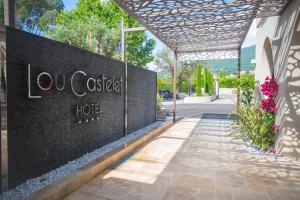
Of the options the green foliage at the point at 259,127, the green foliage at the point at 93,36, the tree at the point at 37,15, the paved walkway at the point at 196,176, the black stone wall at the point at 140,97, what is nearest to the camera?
the paved walkway at the point at 196,176

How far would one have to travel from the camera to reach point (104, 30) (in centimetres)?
1706

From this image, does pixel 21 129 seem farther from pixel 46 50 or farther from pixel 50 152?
pixel 46 50

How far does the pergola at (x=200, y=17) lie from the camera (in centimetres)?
484

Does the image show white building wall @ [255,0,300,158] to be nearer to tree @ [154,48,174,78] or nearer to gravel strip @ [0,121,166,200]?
gravel strip @ [0,121,166,200]

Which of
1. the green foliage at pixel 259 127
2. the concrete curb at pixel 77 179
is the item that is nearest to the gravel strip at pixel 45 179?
the concrete curb at pixel 77 179

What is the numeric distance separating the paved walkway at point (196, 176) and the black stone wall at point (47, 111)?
2.78 feet

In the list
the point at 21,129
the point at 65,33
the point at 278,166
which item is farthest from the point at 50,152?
the point at 65,33

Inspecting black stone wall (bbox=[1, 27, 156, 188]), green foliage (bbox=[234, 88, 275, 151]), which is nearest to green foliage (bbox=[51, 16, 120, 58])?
black stone wall (bbox=[1, 27, 156, 188])

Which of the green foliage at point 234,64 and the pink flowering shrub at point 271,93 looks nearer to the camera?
the pink flowering shrub at point 271,93

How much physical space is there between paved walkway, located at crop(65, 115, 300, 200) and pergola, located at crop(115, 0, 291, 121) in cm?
327

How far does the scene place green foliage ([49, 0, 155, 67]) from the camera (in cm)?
1709

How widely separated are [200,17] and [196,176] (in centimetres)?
404

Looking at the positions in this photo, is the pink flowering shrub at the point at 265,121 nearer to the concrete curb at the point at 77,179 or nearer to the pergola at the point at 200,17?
the pergola at the point at 200,17

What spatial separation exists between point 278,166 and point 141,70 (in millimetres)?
5035
